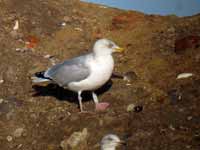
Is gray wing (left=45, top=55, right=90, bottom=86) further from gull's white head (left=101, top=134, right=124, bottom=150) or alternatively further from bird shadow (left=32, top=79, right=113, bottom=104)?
gull's white head (left=101, top=134, right=124, bottom=150)

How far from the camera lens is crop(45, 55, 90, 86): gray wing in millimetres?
7238

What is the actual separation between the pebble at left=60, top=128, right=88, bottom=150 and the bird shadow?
1.13 metres

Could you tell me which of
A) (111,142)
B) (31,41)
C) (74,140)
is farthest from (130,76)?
(31,41)

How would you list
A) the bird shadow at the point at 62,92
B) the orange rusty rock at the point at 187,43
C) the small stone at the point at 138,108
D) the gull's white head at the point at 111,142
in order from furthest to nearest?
1. the orange rusty rock at the point at 187,43
2. the bird shadow at the point at 62,92
3. the small stone at the point at 138,108
4. the gull's white head at the point at 111,142

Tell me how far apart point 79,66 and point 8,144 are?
1432mm

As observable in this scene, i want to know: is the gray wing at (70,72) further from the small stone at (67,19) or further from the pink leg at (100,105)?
the small stone at (67,19)

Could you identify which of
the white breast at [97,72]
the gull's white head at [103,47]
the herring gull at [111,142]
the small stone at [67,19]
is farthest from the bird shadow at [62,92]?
the small stone at [67,19]

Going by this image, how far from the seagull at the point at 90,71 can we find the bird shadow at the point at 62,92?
424mm

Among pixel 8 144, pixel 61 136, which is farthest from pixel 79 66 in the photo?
pixel 8 144

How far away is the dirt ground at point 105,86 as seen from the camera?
22.1 ft

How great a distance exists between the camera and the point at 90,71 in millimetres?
7176

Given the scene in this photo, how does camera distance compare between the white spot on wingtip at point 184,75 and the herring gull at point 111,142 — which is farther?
the white spot on wingtip at point 184,75

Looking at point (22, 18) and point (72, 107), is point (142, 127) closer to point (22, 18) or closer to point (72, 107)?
point (72, 107)

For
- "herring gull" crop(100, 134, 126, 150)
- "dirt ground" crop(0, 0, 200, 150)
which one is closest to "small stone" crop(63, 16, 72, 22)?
"dirt ground" crop(0, 0, 200, 150)
